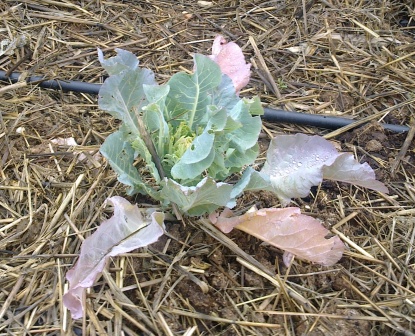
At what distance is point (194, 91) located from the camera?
1258 millimetres

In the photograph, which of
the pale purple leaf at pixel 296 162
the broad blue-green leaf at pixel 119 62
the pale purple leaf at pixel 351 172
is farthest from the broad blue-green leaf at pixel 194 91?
the pale purple leaf at pixel 351 172

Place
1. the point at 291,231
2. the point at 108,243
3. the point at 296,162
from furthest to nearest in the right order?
the point at 296,162, the point at 291,231, the point at 108,243

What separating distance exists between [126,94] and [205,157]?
28 centimetres

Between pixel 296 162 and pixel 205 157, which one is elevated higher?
pixel 205 157

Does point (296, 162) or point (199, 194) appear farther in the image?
point (296, 162)

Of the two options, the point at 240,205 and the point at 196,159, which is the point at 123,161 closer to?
the point at 196,159

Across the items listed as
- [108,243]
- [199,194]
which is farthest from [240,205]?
[108,243]

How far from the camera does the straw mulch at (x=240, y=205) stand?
1161 mm

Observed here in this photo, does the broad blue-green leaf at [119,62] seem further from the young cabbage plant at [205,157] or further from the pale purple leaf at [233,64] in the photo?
the pale purple leaf at [233,64]

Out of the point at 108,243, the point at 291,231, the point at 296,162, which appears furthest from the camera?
the point at 296,162

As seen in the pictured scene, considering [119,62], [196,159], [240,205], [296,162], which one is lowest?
[240,205]

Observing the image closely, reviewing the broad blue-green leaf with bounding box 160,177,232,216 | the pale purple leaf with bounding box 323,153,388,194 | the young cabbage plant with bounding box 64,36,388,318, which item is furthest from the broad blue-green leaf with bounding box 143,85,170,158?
the pale purple leaf with bounding box 323,153,388,194

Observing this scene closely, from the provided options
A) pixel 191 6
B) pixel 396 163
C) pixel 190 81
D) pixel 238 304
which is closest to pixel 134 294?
pixel 238 304

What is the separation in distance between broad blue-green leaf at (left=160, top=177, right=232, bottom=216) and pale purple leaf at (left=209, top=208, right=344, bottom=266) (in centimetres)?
7
